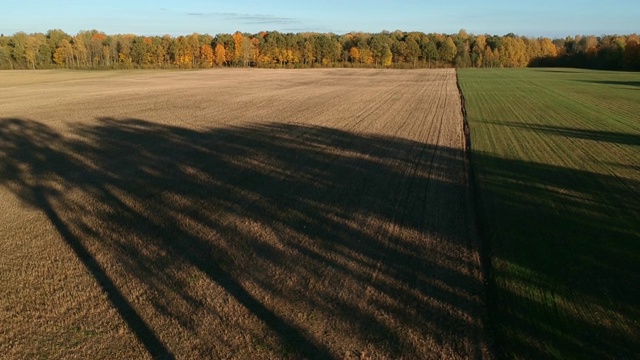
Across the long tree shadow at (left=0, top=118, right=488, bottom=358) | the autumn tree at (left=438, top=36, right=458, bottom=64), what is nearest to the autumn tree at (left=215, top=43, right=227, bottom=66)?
the autumn tree at (left=438, top=36, right=458, bottom=64)

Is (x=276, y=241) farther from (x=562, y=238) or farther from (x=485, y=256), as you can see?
(x=562, y=238)

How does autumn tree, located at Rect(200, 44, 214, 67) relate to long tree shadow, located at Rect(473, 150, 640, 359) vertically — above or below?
above

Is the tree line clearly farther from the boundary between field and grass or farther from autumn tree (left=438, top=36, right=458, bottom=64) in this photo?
the boundary between field and grass

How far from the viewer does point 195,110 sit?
34469 millimetres

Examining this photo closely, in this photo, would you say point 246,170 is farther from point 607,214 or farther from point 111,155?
point 607,214

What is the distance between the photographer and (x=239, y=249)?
10.4 metres

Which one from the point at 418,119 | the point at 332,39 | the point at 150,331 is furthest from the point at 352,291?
the point at 332,39

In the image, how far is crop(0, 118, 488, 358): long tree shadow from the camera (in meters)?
7.35

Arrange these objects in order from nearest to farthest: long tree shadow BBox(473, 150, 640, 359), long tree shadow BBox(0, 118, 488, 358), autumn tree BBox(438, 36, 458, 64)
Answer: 1. long tree shadow BBox(473, 150, 640, 359)
2. long tree shadow BBox(0, 118, 488, 358)
3. autumn tree BBox(438, 36, 458, 64)

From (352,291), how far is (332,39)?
125649 mm

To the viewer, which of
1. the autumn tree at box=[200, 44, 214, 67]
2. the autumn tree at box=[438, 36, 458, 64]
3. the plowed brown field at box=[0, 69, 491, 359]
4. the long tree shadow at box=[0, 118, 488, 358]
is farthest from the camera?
the autumn tree at box=[200, 44, 214, 67]

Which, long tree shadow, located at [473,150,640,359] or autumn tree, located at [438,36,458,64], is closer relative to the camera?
long tree shadow, located at [473,150,640,359]

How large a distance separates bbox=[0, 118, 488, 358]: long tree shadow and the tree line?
108 meters

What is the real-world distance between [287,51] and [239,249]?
397ft
